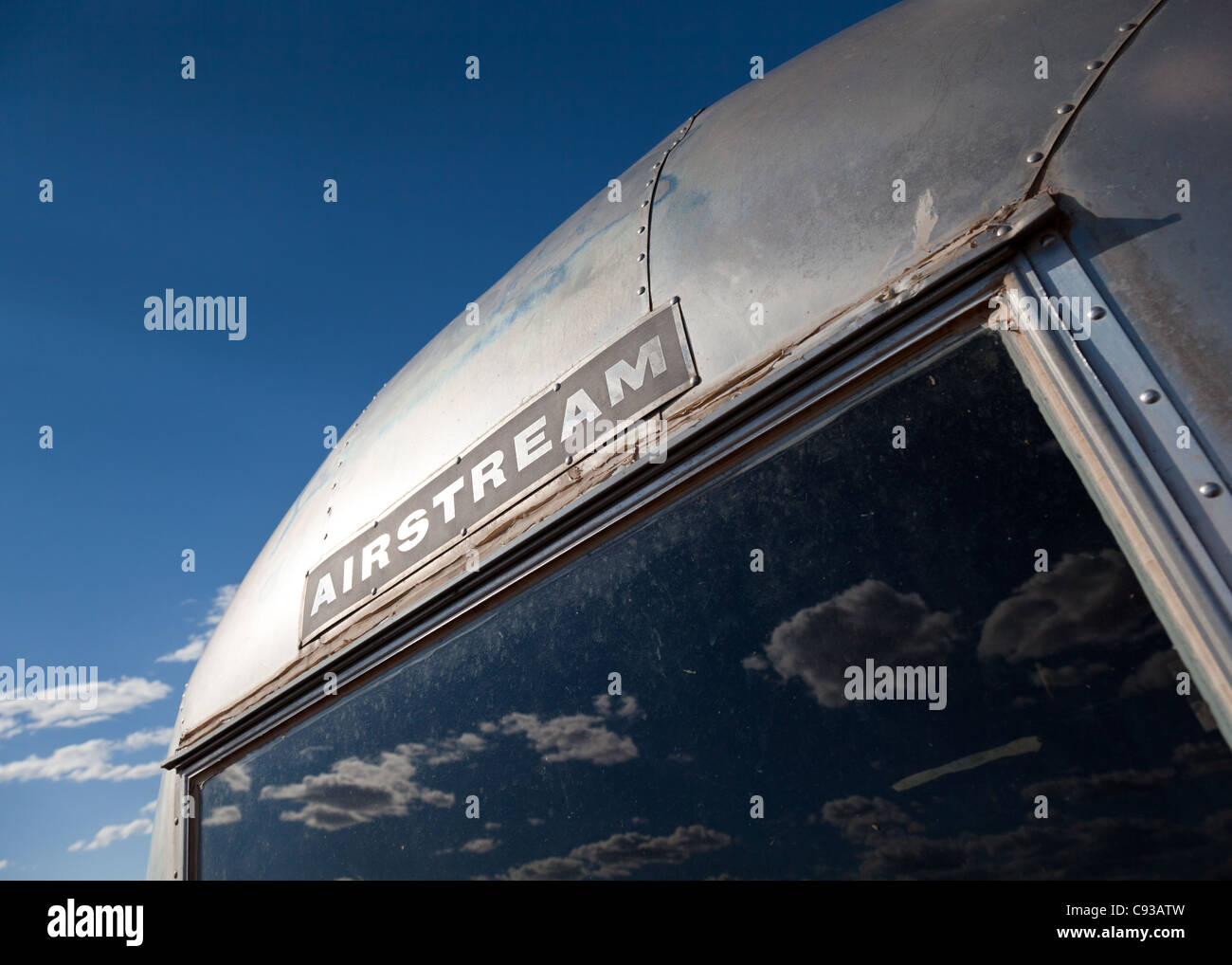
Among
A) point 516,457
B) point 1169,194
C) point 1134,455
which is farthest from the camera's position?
point 516,457

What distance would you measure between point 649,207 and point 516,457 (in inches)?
31.1

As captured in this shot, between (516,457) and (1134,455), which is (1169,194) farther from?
(516,457)

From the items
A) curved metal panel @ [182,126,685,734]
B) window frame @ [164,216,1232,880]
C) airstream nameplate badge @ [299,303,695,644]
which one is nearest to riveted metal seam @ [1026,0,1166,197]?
window frame @ [164,216,1232,880]

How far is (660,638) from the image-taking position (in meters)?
2.22

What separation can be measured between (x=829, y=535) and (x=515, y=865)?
1.20 metres

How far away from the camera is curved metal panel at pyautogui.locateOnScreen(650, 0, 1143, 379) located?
1958 mm

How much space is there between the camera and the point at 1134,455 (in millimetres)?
1640

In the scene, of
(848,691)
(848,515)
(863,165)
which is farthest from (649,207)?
(848,691)

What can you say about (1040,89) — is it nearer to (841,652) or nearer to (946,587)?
(946,587)

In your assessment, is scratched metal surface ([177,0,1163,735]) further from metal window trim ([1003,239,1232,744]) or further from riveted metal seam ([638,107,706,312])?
metal window trim ([1003,239,1232,744])

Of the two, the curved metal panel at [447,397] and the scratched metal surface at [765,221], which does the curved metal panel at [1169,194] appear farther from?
the curved metal panel at [447,397]

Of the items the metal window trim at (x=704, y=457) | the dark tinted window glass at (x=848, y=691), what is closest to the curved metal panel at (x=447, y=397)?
the metal window trim at (x=704, y=457)
